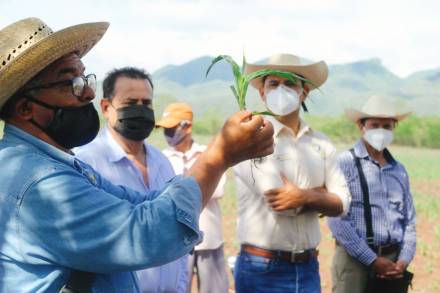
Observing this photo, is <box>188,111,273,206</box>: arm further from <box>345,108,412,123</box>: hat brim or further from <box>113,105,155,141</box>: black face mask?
<box>345,108,412,123</box>: hat brim

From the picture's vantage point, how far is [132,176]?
320 centimetres

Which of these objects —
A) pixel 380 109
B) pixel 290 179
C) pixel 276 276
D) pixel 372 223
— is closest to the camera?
pixel 276 276

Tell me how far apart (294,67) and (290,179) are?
2.80 ft

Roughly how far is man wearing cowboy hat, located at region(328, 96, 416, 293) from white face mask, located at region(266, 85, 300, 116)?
1006 millimetres

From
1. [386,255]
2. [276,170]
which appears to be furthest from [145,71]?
[386,255]

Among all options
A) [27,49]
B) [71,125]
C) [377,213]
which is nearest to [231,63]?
[71,125]

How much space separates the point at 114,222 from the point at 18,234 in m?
0.28

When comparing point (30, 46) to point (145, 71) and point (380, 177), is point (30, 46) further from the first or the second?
point (380, 177)

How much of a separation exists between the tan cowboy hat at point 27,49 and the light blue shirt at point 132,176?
4.52ft

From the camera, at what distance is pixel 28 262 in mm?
1580

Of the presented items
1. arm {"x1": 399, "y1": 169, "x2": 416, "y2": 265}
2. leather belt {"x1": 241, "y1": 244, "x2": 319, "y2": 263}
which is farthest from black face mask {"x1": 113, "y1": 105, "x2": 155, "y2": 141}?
arm {"x1": 399, "y1": 169, "x2": 416, "y2": 265}

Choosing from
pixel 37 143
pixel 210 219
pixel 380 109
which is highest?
pixel 380 109

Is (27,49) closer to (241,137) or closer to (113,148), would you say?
(241,137)

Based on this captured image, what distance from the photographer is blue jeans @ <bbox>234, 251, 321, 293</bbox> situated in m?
3.51
